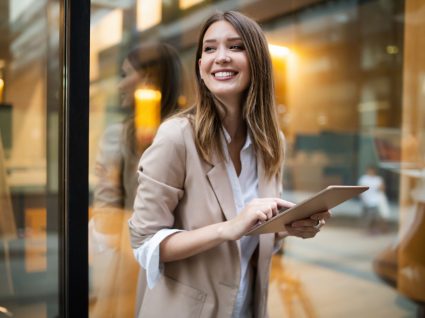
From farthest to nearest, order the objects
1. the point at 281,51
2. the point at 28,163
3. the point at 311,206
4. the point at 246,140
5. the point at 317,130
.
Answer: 1. the point at 317,130
2. the point at 281,51
3. the point at 28,163
4. the point at 246,140
5. the point at 311,206

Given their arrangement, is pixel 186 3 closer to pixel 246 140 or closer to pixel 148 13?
pixel 148 13

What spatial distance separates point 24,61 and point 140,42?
3.70ft

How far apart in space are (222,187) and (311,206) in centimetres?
28

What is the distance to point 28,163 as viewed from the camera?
60.9 inches

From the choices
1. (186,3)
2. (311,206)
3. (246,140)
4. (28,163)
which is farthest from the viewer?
(186,3)

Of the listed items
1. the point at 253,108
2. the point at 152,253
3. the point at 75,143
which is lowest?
the point at 152,253

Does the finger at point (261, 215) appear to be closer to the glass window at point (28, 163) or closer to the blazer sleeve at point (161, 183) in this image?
the blazer sleeve at point (161, 183)

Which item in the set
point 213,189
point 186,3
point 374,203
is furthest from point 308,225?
point 374,203

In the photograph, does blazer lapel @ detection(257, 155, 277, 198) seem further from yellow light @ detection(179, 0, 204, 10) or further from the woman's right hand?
yellow light @ detection(179, 0, 204, 10)

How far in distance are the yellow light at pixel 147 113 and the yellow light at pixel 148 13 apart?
32.0 inches

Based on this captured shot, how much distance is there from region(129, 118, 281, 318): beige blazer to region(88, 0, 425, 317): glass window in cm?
64

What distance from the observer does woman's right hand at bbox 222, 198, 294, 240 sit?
99 centimetres

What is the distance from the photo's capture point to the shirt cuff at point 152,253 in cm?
110

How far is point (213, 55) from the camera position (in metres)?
1.18
